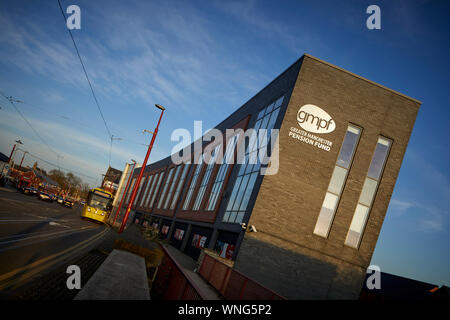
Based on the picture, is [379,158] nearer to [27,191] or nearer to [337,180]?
[337,180]

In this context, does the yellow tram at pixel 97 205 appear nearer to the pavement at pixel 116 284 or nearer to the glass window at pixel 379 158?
the pavement at pixel 116 284

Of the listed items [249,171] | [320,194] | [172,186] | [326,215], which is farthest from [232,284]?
[172,186]

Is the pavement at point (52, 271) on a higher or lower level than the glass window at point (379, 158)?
lower

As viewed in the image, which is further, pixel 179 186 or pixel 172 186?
pixel 172 186

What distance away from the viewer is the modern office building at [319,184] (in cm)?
1669

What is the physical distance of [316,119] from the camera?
17969mm

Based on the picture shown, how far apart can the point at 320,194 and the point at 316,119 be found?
14.8ft

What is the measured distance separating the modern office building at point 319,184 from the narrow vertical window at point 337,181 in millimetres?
60

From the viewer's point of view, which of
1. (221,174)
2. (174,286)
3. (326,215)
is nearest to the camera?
(174,286)

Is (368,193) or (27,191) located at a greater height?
(368,193)

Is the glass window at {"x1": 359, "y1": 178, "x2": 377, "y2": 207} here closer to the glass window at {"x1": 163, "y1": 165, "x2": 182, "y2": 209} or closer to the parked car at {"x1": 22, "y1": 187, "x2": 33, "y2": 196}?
the glass window at {"x1": 163, "y1": 165, "x2": 182, "y2": 209}

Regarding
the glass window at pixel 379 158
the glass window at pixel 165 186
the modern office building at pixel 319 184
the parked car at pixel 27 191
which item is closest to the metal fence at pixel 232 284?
the modern office building at pixel 319 184
